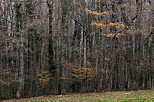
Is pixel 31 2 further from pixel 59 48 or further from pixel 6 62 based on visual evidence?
pixel 6 62

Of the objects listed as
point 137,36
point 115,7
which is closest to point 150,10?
point 115,7

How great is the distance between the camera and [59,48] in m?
21.5

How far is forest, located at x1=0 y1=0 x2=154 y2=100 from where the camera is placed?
706 inches

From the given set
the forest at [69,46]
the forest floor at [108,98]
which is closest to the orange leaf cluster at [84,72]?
the forest at [69,46]

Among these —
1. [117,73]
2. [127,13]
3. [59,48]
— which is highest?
[127,13]

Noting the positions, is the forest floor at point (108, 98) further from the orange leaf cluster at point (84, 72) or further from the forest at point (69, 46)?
the orange leaf cluster at point (84, 72)

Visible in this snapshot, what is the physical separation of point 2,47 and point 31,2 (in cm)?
539

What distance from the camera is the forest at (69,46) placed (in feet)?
58.9

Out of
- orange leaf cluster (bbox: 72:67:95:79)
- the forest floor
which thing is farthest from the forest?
the forest floor

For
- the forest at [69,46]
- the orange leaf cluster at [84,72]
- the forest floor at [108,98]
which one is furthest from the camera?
the orange leaf cluster at [84,72]

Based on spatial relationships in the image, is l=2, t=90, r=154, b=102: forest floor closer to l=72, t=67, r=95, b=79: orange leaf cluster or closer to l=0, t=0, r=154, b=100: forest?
l=0, t=0, r=154, b=100: forest

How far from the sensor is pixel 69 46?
2253cm

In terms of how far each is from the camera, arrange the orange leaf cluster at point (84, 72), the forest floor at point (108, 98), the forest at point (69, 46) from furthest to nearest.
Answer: the orange leaf cluster at point (84, 72)
the forest at point (69, 46)
the forest floor at point (108, 98)

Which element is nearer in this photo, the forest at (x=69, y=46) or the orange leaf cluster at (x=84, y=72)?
the forest at (x=69, y=46)
